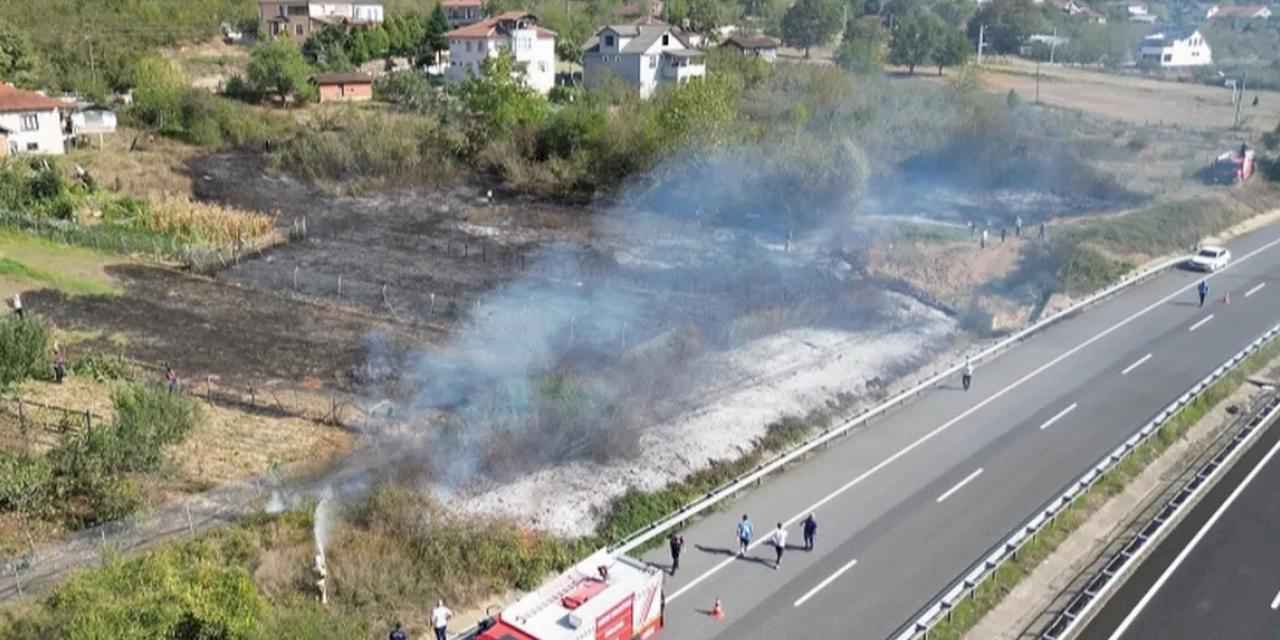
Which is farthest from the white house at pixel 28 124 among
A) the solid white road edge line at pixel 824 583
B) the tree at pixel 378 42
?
the solid white road edge line at pixel 824 583

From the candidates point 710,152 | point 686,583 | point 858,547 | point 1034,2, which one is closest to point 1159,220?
point 710,152

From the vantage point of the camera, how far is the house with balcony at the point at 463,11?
267ft

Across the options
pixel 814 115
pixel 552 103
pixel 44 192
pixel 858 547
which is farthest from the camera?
pixel 552 103

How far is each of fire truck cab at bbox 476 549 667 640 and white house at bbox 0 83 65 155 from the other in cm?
4080

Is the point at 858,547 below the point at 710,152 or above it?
below

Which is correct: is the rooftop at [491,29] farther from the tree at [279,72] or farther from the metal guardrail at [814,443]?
the metal guardrail at [814,443]

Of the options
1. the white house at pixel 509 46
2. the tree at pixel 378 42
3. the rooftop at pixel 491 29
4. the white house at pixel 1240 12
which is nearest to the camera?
the white house at pixel 509 46

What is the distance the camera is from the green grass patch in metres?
15.8

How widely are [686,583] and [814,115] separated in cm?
4330

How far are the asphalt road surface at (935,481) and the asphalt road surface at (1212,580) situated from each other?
2276mm

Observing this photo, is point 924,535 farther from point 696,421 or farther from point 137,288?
point 137,288

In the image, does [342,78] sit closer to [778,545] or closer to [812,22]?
[812,22]

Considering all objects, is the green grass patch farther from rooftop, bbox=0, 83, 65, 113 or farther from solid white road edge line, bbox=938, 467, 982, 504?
rooftop, bbox=0, 83, 65, 113

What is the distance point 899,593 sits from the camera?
16.3 metres
